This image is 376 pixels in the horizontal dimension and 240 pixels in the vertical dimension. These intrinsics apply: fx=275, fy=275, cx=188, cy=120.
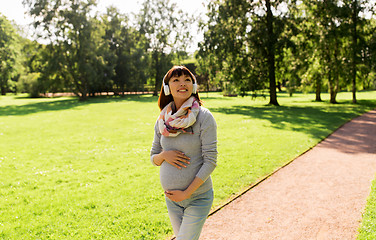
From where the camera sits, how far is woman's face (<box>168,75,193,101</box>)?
8.46ft

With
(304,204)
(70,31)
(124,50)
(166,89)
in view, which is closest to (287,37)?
(304,204)

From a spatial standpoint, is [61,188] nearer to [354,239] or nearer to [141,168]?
[141,168]

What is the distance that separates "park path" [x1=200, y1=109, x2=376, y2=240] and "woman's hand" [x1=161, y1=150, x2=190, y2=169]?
2.17m

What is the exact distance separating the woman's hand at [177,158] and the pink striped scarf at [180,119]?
0.17 metres

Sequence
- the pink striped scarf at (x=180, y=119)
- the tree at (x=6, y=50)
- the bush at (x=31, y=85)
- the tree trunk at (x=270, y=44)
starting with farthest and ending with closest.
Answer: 1. the bush at (x=31, y=85)
2. the tree at (x=6, y=50)
3. the tree trunk at (x=270, y=44)
4. the pink striped scarf at (x=180, y=119)

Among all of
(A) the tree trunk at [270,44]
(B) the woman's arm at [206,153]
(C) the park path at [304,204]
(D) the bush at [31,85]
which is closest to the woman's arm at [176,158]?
(B) the woman's arm at [206,153]

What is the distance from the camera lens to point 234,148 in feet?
33.3

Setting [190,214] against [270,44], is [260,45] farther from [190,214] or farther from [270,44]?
[190,214]

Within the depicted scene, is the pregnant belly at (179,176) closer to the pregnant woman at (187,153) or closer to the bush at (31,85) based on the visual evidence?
the pregnant woman at (187,153)

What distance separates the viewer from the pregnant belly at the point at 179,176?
101 inches

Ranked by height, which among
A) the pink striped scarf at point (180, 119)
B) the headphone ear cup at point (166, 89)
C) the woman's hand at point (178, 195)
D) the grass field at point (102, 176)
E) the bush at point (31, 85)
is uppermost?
the bush at point (31, 85)

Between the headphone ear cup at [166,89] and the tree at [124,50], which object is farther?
the tree at [124,50]

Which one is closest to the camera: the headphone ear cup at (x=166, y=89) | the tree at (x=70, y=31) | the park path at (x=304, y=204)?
the headphone ear cup at (x=166, y=89)

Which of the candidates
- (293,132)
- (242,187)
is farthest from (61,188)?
(293,132)
